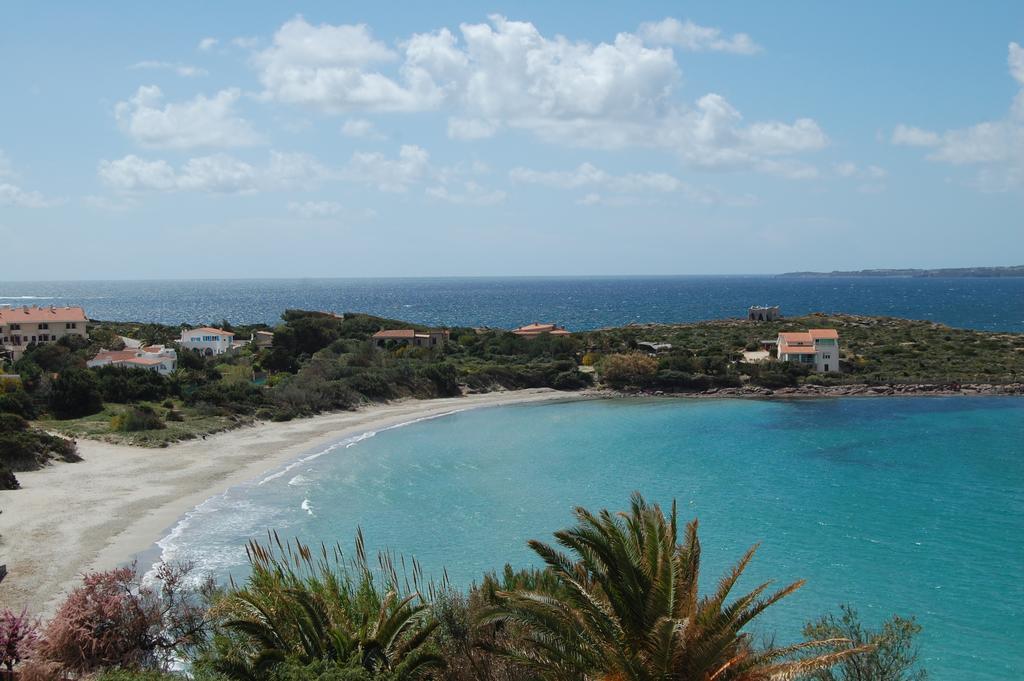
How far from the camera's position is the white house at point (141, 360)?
173 ft

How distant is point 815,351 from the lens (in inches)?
2549

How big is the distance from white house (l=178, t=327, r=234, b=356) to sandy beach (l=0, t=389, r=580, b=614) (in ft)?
79.7

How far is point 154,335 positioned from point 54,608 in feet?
200

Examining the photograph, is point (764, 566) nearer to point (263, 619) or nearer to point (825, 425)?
point (263, 619)

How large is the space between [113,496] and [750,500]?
2315 cm

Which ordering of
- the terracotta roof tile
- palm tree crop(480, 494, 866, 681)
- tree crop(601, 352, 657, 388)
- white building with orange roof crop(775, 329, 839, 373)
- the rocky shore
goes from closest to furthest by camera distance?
1. palm tree crop(480, 494, 866, 681)
2. the rocky shore
3. tree crop(601, 352, 657, 388)
4. white building with orange roof crop(775, 329, 839, 373)
5. the terracotta roof tile

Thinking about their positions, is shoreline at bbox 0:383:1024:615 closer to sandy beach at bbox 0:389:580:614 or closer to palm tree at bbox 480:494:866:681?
sandy beach at bbox 0:389:580:614

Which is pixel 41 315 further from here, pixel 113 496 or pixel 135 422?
pixel 113 496

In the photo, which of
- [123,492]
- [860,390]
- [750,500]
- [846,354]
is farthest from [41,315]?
[846,354]

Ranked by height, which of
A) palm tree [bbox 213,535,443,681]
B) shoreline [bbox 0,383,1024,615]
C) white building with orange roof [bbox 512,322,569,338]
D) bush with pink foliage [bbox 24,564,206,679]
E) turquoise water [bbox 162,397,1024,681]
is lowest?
turquoise water [bbox 162,397,1024,681]

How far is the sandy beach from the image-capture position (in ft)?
71.3

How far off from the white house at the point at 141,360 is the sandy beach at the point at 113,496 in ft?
39.9

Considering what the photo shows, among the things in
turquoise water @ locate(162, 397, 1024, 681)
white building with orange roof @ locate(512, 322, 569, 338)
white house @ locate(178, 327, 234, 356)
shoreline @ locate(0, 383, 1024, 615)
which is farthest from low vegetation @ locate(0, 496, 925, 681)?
white building with orange roof @ locate(512, 322, 569, 338)

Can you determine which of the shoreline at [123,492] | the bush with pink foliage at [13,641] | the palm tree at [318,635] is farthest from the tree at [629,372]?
the bush with pink foliage at [13,641]
